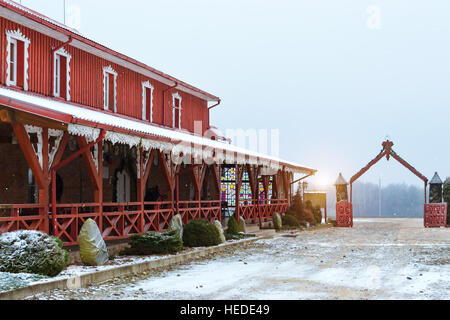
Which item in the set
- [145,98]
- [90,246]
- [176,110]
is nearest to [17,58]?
[90,246]

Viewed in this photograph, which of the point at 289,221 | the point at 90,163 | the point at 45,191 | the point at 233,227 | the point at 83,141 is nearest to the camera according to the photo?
the point at 45,191

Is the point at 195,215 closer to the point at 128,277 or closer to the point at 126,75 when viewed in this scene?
the point at 126,75

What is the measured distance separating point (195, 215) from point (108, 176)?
133 inches

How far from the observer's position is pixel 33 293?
32.3 ft

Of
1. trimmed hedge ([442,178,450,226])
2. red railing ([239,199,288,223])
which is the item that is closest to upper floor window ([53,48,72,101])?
red railing ([239,199,288,223])

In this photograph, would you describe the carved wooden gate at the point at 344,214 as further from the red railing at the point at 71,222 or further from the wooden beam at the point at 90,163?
the wooden beam at the point at 90,163

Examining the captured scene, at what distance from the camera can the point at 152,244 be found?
51.2 feet

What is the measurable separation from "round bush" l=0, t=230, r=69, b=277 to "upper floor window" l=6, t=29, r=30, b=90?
7.28m

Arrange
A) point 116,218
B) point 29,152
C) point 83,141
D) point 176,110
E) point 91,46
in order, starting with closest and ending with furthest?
point 29,152, point 83,141, point 116,218, point 91,46, point 176,110

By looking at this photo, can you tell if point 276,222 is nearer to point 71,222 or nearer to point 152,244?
point 152,244

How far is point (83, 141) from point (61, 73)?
625cm

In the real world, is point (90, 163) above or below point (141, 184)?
above

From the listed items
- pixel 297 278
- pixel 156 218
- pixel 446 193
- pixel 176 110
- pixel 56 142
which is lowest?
pixel 297 278
